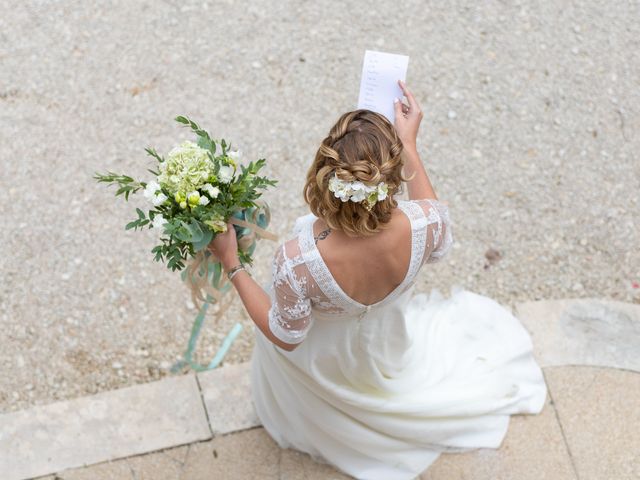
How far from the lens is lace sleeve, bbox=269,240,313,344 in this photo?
93.3 inches

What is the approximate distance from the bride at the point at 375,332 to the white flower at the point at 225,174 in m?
0.23

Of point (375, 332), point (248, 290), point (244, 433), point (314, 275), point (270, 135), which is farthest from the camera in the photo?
point (270, 135)

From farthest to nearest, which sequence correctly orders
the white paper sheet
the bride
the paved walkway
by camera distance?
1. the paved walkway
2. the white paper sheet
3. the bride

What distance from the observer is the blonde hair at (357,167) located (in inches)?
87.0

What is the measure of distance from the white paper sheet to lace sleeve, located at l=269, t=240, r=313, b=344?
0.66 meters

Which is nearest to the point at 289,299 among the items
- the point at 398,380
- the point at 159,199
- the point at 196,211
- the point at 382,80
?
the point at 196,211

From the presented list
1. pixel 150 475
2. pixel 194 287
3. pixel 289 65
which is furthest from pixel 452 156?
pixel 150 475

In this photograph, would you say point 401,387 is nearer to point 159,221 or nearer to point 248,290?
point 248,290

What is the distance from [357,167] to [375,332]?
0.96m

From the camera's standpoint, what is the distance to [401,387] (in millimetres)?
3285

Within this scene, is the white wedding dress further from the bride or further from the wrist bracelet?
the wrist bracelet

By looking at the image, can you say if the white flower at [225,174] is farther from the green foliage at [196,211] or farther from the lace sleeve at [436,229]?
the lace sleeve at [436,229]

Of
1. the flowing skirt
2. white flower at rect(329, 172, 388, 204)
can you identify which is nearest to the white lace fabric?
white flower at rect(329, 172, 388, 204)

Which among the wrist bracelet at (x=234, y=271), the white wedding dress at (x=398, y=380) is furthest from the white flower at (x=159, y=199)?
the white wedding dress at (x=398, y=380)
